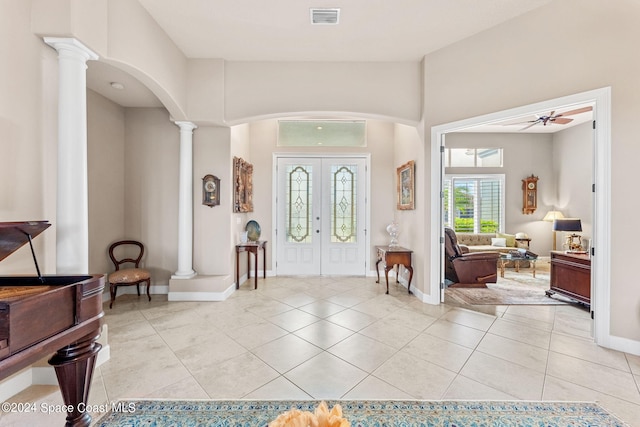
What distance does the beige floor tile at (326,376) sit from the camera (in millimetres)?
1966

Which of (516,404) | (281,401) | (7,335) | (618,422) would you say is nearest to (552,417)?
(516,404)

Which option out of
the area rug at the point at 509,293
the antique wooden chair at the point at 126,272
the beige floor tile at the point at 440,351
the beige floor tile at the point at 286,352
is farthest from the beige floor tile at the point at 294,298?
the area rug at the point at 509,293

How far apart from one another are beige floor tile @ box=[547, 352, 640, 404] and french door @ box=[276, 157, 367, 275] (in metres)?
3.31

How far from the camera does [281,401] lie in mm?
1858

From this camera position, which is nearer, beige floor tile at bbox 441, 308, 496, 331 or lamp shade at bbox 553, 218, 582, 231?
beige floor tile at bbox 441, 308, 496, 331

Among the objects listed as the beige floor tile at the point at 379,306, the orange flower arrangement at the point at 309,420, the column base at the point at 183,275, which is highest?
the orange flower arrangement at the point at 309,420

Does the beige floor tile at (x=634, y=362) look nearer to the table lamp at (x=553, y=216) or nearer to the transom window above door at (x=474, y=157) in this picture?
the table lamp at (x=553, y=216)

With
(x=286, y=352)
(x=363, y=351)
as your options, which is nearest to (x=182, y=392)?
(x=286, y=352)

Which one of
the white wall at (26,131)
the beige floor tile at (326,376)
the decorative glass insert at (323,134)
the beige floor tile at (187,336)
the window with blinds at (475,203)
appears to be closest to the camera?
the white wall at (26,131)

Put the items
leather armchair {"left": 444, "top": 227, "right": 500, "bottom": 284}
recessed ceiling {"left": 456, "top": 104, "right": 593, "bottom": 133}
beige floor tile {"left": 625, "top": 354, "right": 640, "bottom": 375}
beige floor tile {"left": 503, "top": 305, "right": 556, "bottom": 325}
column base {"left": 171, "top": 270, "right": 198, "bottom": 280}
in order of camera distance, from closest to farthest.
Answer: beige floor tile {"left": 625, "top": 354, "right": 640, "bottom": 375}
beige floor tile {"left": 503, "top": 305, "right": 556, "bottom": 325}
column base {"left": 171, "top": 270, "right": 198, "bottom": 280}
leather armchair {"left": 444, "top": 227, "right": 500, "bottom": 284}
recessed ceiling {"left": 456, "top": 104, "right": 593, "bottom": 133}

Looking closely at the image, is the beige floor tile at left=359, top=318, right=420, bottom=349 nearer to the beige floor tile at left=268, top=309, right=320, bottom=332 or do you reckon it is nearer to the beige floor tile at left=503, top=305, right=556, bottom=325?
the beige floor tile at left=268, top=309, right=320, bottom=332

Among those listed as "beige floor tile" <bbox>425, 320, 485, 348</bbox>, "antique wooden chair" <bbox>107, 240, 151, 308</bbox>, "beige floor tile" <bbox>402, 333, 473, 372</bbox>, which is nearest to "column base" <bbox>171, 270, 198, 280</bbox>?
"antique wooden chair" <bbox>107, 240, 151, 308</bbox>

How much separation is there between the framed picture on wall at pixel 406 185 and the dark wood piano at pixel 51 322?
397cm

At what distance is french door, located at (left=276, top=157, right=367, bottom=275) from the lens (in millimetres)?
5383
